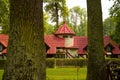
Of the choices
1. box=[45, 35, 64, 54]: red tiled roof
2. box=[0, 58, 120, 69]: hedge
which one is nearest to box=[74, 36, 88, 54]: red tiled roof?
box=[45, 35, 64, 54]: red tiled roof

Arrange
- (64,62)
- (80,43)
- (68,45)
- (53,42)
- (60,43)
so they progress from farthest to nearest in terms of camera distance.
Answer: (80,43) → (68,45) → (60,43) → (53,42) → (64,62)

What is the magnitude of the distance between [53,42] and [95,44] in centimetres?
4851

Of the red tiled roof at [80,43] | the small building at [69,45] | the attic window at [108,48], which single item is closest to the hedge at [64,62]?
the small building at [69,45]

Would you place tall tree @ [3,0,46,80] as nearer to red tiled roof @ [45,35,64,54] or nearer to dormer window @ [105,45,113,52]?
red tiled roof @ [45,35,64,54]

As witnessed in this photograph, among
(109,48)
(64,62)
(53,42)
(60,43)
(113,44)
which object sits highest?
(53,42)

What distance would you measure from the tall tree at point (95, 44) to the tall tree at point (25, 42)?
3566mm

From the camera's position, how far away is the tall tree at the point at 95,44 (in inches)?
380

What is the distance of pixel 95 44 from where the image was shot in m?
10.0

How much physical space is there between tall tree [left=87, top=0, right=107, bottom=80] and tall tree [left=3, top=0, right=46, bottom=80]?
357cm

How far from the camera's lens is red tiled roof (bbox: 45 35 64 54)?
185ft

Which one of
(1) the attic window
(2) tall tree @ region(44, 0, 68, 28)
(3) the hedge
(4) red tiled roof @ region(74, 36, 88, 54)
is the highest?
(2) tall tree @ region(44, 0, 68, 28)

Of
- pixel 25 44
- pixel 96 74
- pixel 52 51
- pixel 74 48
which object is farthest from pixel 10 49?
pixel 74 48

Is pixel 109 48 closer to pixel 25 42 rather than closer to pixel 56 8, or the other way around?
pixel 56 8

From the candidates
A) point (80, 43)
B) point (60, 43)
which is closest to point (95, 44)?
point (60, 43)
